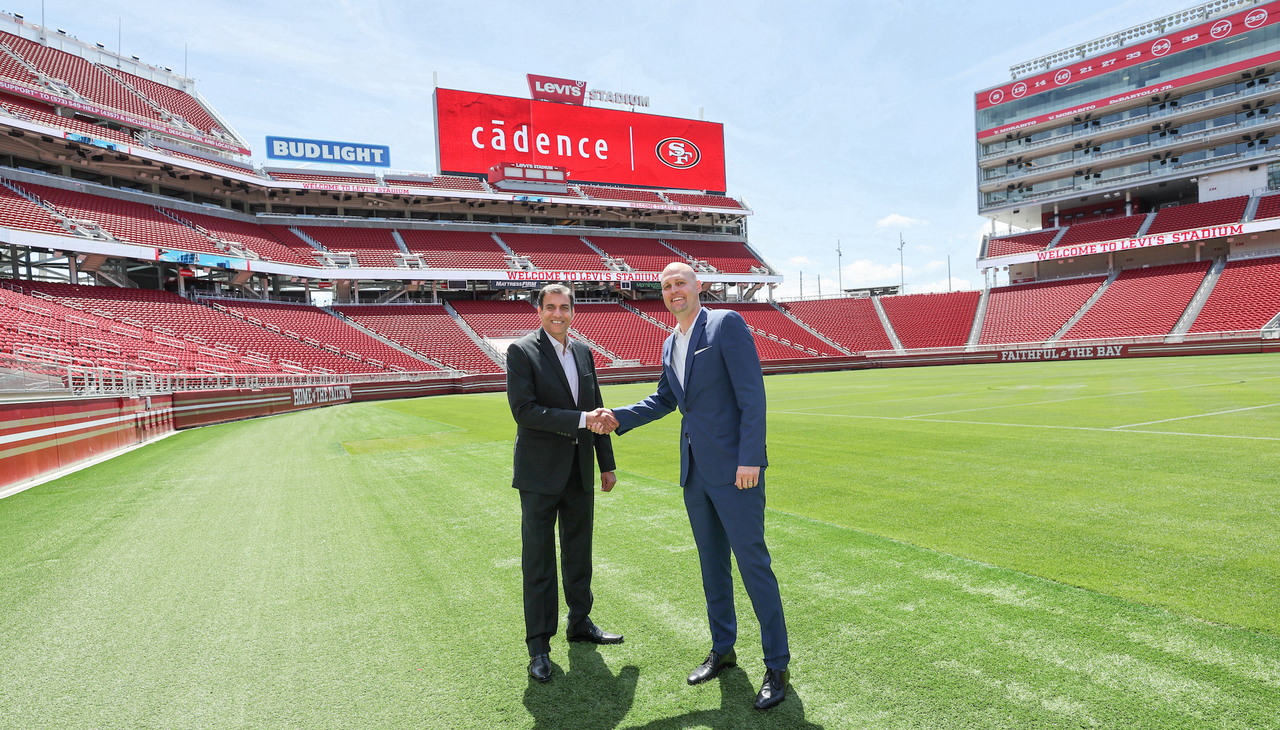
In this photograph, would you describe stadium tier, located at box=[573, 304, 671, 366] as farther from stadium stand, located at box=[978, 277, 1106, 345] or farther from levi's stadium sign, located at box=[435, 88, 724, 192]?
stadium stand, located at box=[978, 277, 1106, 345]

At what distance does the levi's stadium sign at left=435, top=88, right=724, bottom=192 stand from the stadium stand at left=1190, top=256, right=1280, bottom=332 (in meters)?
38.7

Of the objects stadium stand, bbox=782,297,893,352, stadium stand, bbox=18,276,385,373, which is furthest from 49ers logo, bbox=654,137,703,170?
stadium stand, bbox=18,276,385,373

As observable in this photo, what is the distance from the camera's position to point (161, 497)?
26.1ft

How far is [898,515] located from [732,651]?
3207mm

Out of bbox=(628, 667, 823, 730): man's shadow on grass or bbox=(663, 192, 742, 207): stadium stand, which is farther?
bbox=(663, 192, 742, 207): stadium stand

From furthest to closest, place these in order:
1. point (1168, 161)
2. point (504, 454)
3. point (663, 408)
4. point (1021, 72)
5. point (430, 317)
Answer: point (1021, 72) < point (1168, 161) < point (430, 317) < point (504, 454) < point (663, 408)

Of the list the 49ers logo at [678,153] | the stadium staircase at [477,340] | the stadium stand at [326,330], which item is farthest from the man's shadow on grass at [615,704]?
the 49ers logo at [678,153]

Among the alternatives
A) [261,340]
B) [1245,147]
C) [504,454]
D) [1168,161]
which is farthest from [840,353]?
[504,454]

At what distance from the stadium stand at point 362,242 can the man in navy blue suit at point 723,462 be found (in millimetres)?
46715

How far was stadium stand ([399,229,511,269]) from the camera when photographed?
158 ft

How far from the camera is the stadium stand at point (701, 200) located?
6006cm

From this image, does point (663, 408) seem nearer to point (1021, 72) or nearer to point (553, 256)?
point (553, 256)

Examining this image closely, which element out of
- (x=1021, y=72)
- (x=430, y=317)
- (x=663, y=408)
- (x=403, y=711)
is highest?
(x=1021, y=72)

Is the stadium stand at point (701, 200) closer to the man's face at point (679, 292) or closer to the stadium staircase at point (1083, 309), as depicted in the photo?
the stadium staircase at point (1083, 309)
